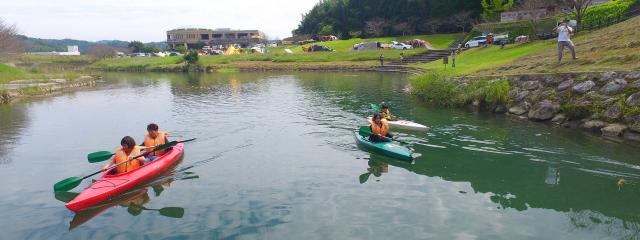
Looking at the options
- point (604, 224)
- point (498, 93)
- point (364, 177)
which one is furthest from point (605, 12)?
point (604, 224)

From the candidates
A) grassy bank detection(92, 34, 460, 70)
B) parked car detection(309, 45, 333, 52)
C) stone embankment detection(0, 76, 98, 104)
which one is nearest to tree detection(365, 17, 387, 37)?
grassy bank detection(92, 34, 460, 70)

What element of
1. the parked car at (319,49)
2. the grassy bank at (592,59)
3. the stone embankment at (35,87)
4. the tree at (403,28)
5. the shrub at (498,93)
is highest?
the tree at (403,28)

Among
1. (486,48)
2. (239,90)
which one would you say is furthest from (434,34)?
(239,90)

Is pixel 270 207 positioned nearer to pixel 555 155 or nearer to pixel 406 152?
pixel 406 152

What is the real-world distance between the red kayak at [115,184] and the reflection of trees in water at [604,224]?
1043 centimetres

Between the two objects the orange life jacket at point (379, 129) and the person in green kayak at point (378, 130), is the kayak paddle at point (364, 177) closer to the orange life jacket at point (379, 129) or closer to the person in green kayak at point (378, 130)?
the person in green kayak at point (378, 130)

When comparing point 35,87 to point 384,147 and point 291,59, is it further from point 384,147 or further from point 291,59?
point 291,59

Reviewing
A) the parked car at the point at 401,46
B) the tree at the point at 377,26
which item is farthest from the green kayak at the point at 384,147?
the tree at the point at 377,26

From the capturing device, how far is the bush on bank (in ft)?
72.5

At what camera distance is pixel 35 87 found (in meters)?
35.4

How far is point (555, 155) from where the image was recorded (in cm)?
1459

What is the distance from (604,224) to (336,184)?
20.3 feet

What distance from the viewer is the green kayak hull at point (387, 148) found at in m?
14.2

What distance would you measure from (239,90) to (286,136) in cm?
2010
